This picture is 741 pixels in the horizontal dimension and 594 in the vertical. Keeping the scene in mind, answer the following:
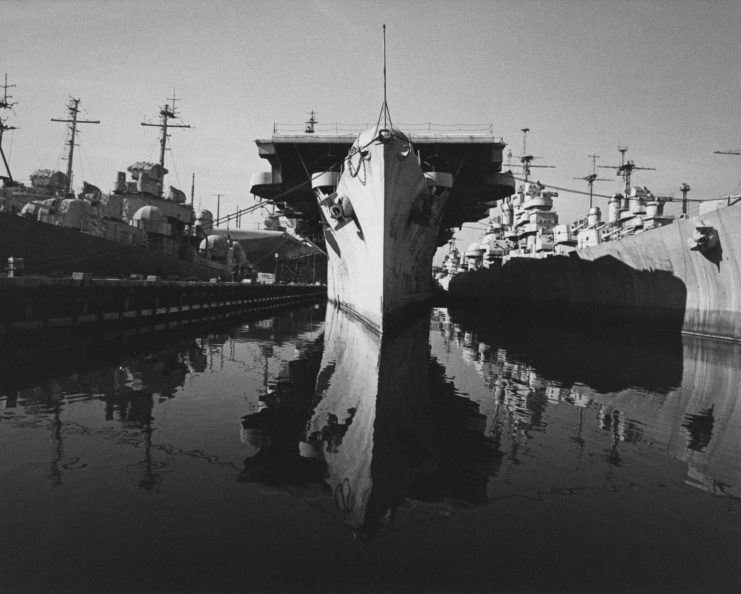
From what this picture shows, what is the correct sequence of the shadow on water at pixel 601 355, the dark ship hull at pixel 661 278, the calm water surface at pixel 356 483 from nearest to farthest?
1. the calm water surface at pixel 356 483
2. the shadow on water at pixel 601 355
3. the dark ship hull at pixel 661 278

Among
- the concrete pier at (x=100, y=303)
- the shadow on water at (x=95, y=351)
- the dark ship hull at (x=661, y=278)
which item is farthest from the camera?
the dark ship hull at (x=661, y=278)

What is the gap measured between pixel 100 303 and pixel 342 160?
1279 centimetres

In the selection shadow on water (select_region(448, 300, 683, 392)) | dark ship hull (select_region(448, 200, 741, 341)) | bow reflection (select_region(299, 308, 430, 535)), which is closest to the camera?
bow reflection (select_region(299, 308, 430, 535))

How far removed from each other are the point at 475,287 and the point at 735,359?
34817mm

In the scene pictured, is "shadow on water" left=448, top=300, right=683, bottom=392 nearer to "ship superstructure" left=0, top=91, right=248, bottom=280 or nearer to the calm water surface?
the calm water surface

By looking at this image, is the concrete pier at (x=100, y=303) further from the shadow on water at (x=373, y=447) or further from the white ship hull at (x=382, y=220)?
the shadow on water at (x=373, y=447)

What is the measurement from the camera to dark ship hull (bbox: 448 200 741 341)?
1761cm

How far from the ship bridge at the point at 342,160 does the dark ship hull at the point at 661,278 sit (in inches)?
275

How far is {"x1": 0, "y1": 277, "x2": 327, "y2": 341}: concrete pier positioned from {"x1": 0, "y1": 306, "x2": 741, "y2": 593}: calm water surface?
3640 mm

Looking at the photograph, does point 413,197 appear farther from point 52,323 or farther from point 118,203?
point 118,203

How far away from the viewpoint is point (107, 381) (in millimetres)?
7273

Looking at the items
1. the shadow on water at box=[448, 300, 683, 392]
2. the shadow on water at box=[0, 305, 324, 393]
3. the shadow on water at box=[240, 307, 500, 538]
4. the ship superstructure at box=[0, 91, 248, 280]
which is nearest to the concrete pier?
the shadow on water at box=[0, 305, 324, 393]

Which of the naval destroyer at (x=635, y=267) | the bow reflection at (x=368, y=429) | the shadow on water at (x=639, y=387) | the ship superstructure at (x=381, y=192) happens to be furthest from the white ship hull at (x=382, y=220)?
the naval destroyer at (x=635, y=267)

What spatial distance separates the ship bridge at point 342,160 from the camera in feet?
69.1
